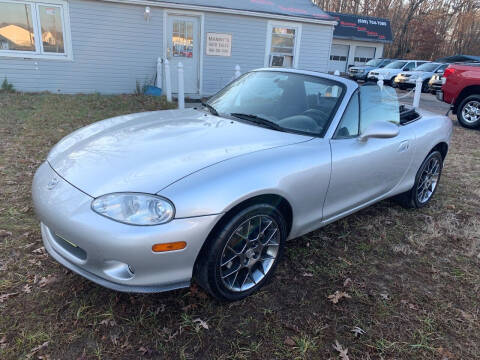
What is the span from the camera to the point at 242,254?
8.14ft

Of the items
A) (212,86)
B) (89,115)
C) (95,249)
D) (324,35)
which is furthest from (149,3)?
(95,249)

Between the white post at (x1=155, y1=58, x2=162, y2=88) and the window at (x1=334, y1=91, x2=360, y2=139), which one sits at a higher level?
the window at (x1=334, y1=91, x2=360, y2=139)

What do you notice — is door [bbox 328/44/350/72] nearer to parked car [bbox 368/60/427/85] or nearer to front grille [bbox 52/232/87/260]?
parked car [bbox 368/60/427/85]

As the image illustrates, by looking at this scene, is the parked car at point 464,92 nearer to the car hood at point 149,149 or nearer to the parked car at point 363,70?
the car hood at point 149,149

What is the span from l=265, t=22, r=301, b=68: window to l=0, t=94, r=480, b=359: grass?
32.2 ft

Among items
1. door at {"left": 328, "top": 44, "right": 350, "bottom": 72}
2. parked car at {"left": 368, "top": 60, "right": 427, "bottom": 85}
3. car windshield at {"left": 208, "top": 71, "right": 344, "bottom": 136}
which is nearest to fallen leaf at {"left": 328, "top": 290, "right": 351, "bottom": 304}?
car windshield at {"left": 208, "top": 71, "right": 344, "bottom": 136}

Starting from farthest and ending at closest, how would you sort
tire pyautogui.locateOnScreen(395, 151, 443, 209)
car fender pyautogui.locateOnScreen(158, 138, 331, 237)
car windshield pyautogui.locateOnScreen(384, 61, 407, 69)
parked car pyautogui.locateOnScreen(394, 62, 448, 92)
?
car windshield pyautogui.locateOnScreen(384, 61, 407, 69), parked car pyautogui.locateOnScreen(394, 62, 448, 92), tire pyautogui.locateOnScreen(395, 151, 443, 209), car fender pyautogui.locateOnScreen(158, 138, 331, 237)

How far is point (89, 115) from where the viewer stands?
788 centimetres

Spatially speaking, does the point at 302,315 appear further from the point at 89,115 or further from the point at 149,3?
the point at 149,3

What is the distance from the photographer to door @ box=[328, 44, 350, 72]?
97.2 feet

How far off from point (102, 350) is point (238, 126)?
1.89 m

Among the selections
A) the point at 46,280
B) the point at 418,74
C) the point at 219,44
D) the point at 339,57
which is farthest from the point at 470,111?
the point at 339,57

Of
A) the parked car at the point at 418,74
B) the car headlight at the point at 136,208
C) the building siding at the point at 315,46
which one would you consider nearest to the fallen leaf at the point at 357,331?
the car headlight at the point at 136,208

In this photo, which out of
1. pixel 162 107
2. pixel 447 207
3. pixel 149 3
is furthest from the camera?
pixel 149 3
